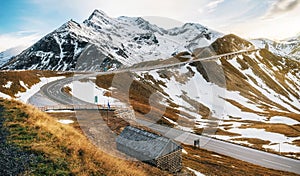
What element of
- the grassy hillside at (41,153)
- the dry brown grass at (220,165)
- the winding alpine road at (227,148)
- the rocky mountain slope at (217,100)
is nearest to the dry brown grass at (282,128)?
the rocky mountain slope at (217,100)

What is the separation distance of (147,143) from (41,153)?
14.0 meters

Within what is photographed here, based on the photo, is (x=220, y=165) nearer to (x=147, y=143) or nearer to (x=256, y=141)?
(x=147, y=143)

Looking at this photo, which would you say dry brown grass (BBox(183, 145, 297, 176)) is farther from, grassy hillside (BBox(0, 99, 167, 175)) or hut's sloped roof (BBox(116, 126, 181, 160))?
grassy hillside (BBox(0, 99, 167, 175))

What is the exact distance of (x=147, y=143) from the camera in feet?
98.8

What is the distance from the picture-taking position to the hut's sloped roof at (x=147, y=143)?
28.9 meters

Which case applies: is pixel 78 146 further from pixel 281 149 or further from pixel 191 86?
pixel 191 86

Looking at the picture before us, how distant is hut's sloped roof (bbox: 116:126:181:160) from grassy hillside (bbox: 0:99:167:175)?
3.68 m

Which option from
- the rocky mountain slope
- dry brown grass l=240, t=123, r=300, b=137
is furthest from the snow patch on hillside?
dry brown grass l=240, t=123, r=300, b=137

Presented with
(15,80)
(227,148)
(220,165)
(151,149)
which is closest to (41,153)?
(151,149)

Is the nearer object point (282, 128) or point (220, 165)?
point (220, 165)

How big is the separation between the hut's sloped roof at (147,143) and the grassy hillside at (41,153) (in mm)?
3681

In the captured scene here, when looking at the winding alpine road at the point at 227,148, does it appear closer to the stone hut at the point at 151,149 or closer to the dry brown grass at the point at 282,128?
the stone hut at the point at 151,149

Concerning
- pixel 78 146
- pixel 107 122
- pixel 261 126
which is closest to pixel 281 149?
pixel 261 126

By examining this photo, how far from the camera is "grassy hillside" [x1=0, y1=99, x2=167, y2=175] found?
55.4 ft
